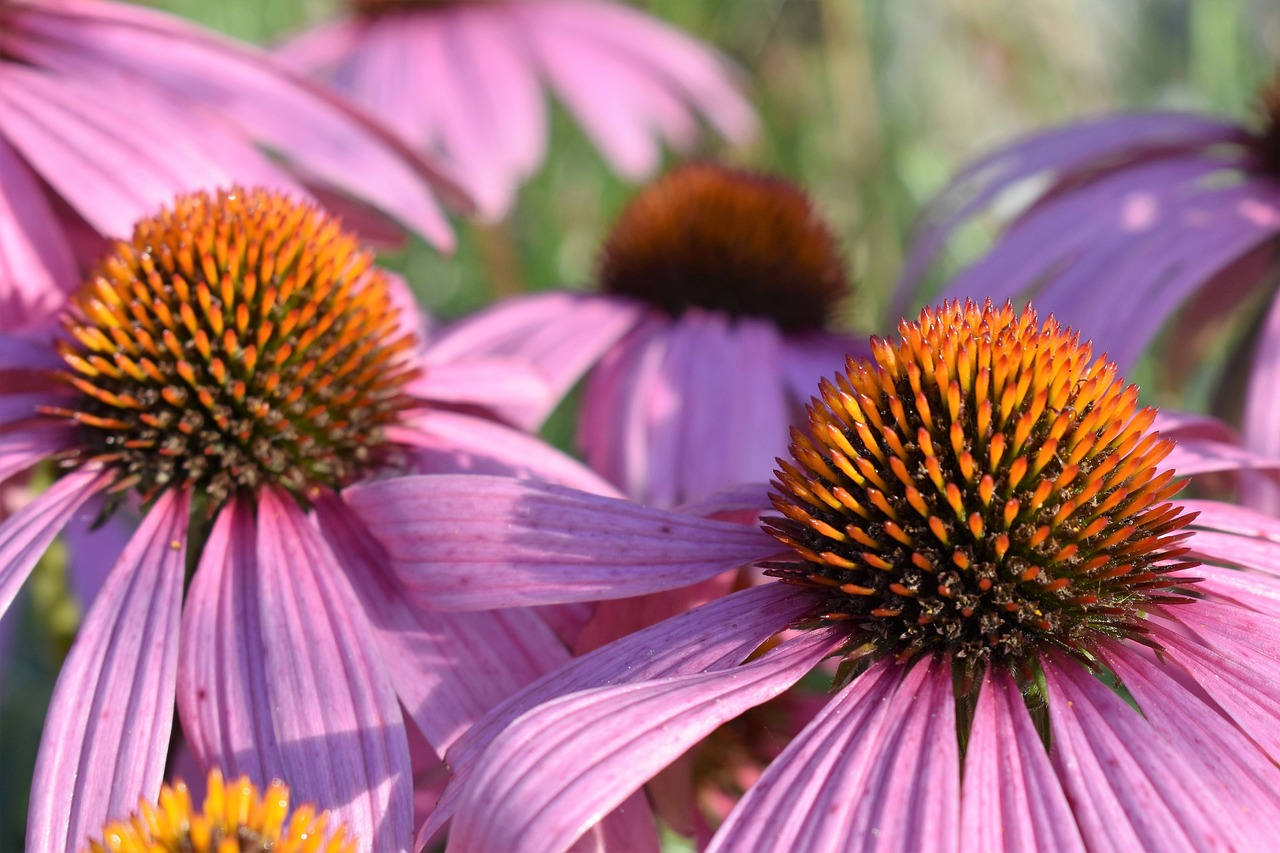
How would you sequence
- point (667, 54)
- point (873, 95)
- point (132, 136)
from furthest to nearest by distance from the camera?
point (873, 95) < point (667, 54) < point (132, 136)

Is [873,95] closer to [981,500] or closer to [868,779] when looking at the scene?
[981,500]

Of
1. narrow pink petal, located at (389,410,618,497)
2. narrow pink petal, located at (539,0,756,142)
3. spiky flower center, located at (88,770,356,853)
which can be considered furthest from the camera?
narrow pink petal, located at (539,0,756,142)

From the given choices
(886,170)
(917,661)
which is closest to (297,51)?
(886,170)

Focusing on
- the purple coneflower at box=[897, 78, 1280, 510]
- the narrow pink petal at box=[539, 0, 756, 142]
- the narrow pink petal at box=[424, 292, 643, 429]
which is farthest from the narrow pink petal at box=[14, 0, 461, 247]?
the narrow pink petal at box=[539, 0, 756, 142]

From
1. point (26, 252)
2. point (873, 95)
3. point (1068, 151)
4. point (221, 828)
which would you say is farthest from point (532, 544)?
point (873, 95)

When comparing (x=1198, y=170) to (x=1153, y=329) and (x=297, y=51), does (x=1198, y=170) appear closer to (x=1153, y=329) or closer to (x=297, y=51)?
(x=1153, y=329)

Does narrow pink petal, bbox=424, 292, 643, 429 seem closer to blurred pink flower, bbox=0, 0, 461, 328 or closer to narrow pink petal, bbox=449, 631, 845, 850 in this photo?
blurred pink flower, bbox=0, 0, 461, 328
